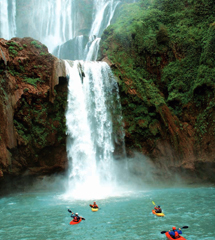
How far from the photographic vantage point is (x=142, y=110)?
20.8 metres

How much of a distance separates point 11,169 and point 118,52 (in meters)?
13.9

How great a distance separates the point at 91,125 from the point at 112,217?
943 centimetres

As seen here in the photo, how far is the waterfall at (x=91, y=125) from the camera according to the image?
18.6 metres

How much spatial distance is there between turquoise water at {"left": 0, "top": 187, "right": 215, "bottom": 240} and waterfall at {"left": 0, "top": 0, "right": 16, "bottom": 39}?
40.7 m

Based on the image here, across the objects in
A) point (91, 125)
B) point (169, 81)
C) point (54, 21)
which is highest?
point (54, 21)

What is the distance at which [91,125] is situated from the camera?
19.7m

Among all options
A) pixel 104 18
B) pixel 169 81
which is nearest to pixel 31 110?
pixel 169 81

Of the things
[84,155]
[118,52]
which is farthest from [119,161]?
[118,52]

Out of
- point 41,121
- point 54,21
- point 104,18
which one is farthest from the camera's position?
point 54,21

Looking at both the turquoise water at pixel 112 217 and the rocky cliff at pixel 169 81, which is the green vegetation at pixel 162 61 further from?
the turquoise water at pixel 112 217

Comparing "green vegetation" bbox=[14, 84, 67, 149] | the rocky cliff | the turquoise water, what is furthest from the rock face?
the rocky cliff

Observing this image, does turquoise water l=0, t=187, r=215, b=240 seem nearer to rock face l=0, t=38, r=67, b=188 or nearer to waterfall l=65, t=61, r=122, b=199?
waterfall l=65, t=61, r=122, b=199

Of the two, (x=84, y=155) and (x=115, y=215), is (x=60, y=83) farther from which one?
(x=115, y=215)

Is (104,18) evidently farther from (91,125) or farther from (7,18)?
(91,125)
